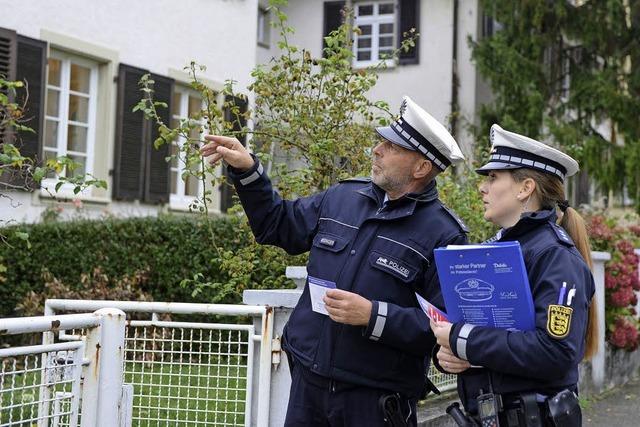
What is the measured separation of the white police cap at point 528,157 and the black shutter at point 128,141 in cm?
1002

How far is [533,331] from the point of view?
3.30 meters

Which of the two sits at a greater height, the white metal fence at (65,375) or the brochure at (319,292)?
the brochure at (319,292)

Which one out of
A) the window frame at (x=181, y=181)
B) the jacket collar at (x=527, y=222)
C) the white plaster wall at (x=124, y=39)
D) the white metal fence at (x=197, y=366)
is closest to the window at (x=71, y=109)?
the white plaster wall at (x=124, y=39)

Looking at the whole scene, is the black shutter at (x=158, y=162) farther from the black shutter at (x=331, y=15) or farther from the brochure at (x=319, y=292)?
the brochure at (x=319, y=292)

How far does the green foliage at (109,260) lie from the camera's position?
33.6 ft

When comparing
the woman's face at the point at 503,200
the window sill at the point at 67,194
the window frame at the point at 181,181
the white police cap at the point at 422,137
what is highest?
the window frame at the point at 181,181

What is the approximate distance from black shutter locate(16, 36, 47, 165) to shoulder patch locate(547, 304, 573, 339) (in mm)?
9351

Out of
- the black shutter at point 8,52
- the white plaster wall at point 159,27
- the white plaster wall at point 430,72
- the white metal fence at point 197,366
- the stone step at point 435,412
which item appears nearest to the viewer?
the white metal fence at point 197,366

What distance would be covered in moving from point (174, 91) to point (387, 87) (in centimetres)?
775

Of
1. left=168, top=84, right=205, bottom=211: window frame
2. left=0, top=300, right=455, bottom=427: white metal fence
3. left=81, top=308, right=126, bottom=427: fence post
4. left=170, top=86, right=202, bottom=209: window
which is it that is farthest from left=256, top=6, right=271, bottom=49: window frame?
left=81, top=308, right=126, bottom=427: fence post

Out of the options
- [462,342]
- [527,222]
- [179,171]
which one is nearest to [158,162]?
[179,171]

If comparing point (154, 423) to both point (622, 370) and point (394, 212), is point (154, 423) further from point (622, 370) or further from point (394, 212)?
point (622, 370)

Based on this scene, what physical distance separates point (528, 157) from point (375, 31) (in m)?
18.5

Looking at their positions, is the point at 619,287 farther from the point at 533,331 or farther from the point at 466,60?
the point at 466,60
